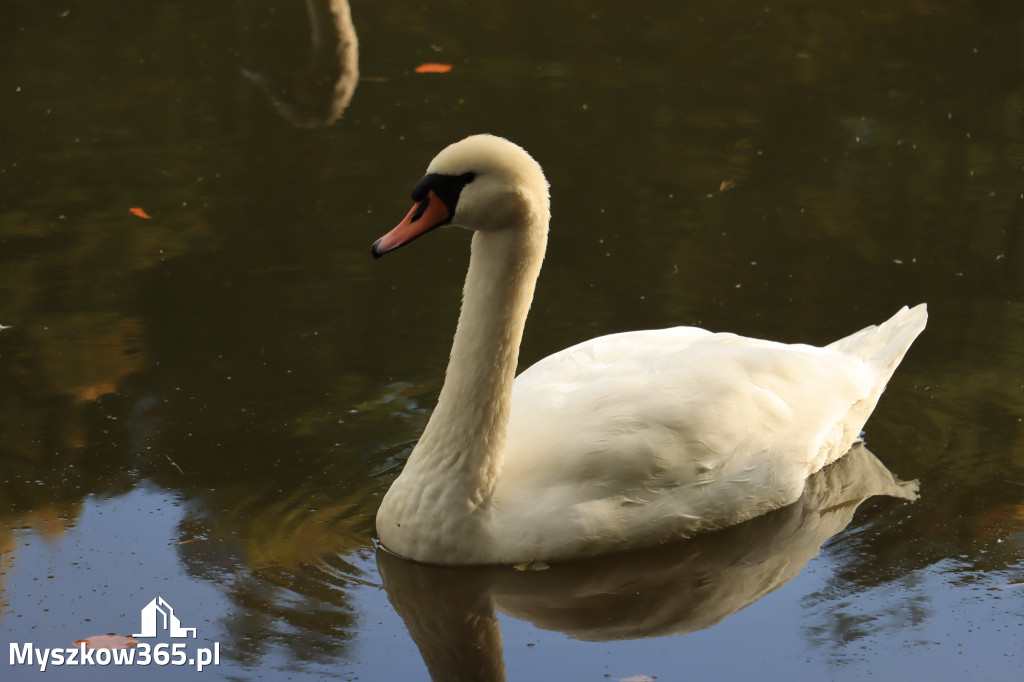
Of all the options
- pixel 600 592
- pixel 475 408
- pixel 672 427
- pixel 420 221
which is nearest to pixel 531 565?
pixel 600 592

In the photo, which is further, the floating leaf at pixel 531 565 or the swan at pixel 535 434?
the floating leaf at pixel 531 565

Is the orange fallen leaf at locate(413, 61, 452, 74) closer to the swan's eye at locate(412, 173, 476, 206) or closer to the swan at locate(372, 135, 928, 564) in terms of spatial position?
the swan at locate(372, 135, 928, 564)

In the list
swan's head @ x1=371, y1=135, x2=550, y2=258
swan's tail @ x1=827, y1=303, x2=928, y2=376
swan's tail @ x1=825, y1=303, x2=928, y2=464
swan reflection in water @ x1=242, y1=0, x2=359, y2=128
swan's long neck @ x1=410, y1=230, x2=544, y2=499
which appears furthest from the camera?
swan reflection in water @ x1=242, y1=0, x2=359, y2=128

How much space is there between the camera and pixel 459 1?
13953 mm

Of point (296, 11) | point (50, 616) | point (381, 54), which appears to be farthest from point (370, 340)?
point (296, 11)

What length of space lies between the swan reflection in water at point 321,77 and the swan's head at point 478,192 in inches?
236

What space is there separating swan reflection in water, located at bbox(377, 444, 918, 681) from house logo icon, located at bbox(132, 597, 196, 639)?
768mm

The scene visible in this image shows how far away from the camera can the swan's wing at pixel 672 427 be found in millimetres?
5117

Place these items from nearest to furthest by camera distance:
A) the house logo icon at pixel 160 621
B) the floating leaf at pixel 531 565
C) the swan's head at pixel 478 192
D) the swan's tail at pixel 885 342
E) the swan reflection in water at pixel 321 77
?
the house logo icon at pixel 160 621 → the swan's head at pixel 478 192 → the floating leaf at pixel 531 565 → the swan's tail at pixel 885 342 → the swan reflection in water at pixel 321 77

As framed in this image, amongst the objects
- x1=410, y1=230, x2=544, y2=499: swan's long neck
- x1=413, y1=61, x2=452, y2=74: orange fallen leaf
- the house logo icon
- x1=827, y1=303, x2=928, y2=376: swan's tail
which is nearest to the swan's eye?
x1=410, y1=230, x2=544, y2=499: swan's long neck

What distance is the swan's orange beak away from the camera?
4.96 m

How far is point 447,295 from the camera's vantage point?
7746 mm

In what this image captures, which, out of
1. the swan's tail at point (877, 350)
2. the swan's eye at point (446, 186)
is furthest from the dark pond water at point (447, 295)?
the swan's eye at point (446, 186)

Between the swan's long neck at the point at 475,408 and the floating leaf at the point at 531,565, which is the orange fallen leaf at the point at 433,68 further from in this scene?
the floating leaf at the point at 531,565
